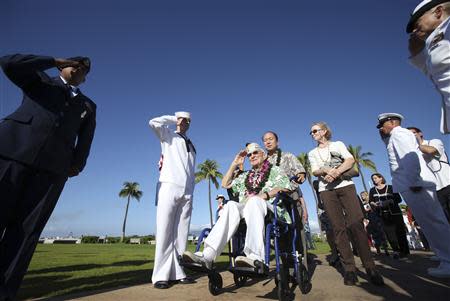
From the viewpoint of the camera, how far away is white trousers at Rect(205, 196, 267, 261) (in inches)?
117

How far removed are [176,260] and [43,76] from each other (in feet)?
9.92

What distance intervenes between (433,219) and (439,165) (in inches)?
55.2

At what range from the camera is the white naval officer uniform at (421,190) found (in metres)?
3.87

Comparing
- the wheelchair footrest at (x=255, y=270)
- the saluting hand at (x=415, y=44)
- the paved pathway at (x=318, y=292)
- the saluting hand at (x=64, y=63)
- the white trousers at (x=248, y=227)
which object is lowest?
the paved pathway at (x=318, y=292)

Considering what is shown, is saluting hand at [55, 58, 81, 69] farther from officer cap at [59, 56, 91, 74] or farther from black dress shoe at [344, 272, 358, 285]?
black dress shoe at [344, 272, 358, 285]

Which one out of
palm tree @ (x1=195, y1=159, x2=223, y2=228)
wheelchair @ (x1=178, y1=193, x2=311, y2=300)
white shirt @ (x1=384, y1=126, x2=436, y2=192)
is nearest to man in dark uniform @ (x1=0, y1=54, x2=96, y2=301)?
wheelchair @ (x1=178, y1=193, x2=311, y2=300)

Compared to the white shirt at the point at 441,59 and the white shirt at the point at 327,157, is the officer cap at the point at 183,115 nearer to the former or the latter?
the white shirt at the point at 327,157

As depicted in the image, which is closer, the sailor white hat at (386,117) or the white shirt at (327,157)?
the white shirt at (327,157)

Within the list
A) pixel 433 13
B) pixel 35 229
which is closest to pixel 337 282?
pixel 433 13

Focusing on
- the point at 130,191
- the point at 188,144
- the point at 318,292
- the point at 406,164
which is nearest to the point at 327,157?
the point at 406,164

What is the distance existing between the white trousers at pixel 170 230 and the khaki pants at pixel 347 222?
2277 mm

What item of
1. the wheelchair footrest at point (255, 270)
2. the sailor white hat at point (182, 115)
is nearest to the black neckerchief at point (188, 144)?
the sailor white hat at point (182, 115)

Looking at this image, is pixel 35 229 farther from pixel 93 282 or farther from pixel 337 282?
pixel 337 282

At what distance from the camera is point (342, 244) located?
12.9 feet
